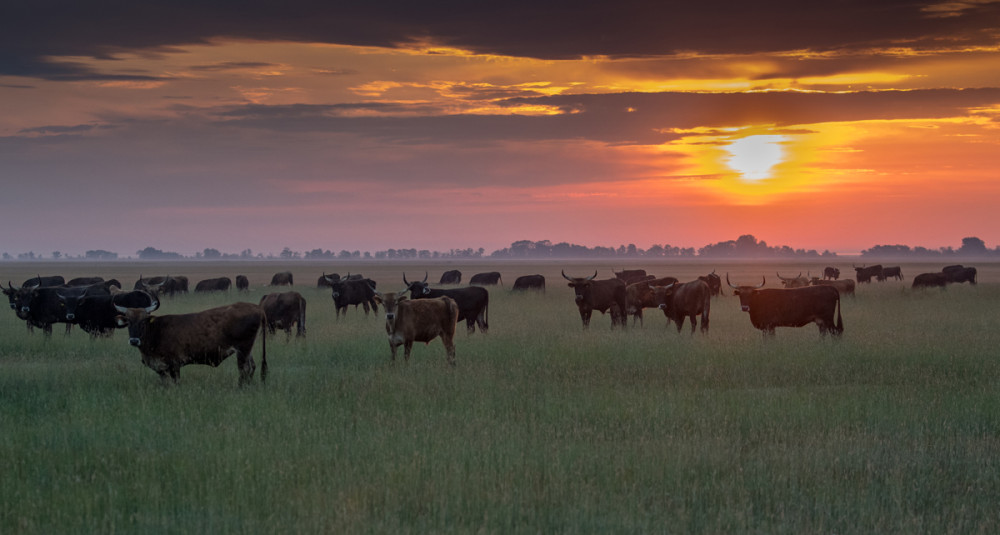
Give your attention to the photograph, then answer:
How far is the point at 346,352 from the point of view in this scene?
1723 centimetres

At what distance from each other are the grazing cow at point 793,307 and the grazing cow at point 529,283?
2401 centimetres

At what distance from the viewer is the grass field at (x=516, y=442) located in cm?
716

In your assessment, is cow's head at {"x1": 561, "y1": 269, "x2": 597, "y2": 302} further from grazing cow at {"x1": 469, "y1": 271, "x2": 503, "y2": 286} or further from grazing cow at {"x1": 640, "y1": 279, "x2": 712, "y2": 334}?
grazing cow at {"x1": 469, "y1": 271, "x2": 503, "y2": 286}

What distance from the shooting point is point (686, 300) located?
70.8 feet

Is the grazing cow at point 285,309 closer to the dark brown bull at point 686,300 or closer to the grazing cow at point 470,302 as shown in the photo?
the grazing cow at point 470,302

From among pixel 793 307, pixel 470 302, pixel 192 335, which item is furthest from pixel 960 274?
pixel 192 335

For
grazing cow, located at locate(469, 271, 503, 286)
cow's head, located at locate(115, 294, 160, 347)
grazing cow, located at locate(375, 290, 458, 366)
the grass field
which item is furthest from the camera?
grazing cow, located at locate(469, 271, 503, 286)

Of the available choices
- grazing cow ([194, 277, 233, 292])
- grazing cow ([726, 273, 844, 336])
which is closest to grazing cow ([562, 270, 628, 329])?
grazing cow ([726, 273, 844, 336])

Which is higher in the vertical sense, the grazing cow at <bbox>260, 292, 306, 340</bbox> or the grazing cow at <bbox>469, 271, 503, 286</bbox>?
the grazing cow at <bbox>260, 292, 306, 340</bbox>

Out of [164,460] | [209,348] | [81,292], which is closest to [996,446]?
[164,460]

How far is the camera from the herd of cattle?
505 inches

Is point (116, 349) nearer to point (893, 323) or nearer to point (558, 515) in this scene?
point (558, 515)

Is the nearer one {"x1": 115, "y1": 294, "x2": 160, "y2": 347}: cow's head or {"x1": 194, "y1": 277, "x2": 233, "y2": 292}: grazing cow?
{"x1": 115, "y1": 294, "x2": 160, "y2": 347}: cow's head

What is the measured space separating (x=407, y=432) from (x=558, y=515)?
10.8ft
